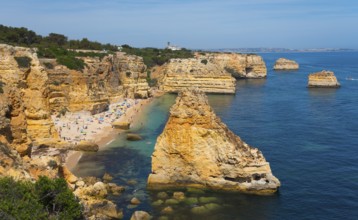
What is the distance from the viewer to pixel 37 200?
14.7 meters

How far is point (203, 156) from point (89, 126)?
25895 mm

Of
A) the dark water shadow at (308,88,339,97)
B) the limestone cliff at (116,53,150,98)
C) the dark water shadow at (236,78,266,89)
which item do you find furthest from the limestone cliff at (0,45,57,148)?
the dark water shadow at (236,78,266,89)

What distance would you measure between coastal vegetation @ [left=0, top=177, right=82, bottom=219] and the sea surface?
10.1 m

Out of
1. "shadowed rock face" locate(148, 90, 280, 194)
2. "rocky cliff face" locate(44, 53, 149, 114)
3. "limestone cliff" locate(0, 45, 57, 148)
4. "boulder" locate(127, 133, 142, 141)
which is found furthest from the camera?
"rocky cliff face" locate(44, 53, 149, 114)

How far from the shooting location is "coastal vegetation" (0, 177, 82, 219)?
13.4 metres

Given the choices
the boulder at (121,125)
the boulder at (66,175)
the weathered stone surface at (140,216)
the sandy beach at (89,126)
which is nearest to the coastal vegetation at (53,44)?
the sandy beach at (89,126)

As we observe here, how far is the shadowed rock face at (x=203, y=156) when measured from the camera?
95.6 feet

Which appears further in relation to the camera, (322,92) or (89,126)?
(322,92)

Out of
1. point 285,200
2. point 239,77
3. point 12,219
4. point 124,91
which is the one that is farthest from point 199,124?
point 239,77

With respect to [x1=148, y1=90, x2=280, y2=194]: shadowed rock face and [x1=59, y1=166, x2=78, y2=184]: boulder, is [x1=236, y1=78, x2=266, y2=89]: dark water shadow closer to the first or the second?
[x1=148, y1=90, x2=280, y2=194]: shadowed rock face

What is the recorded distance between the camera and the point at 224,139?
97.0ft

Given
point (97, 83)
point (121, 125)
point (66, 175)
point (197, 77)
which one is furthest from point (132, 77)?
point (66, 175)

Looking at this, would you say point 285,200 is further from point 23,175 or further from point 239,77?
point 239,77

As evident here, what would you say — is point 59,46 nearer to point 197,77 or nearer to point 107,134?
point 197,77
